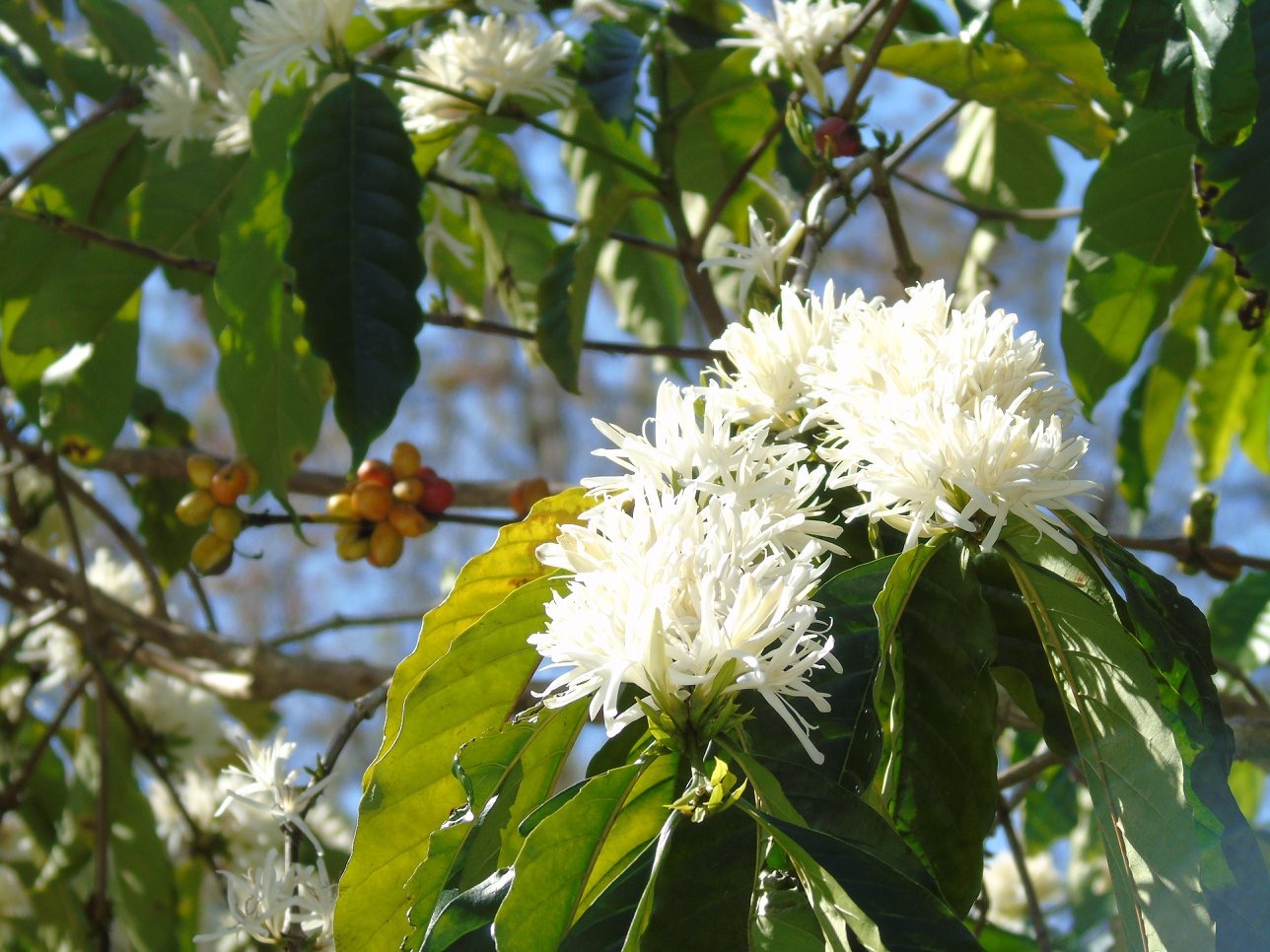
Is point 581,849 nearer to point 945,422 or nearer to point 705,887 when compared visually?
point 705,887

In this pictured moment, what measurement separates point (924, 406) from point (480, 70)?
0.66 metres

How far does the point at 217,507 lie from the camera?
1106mm

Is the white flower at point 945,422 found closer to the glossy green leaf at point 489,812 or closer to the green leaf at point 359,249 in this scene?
the glossy green leaf at point 489,812

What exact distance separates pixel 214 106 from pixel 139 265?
0.16 meters

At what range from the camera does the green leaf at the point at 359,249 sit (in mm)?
860

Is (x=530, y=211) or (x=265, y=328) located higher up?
(x=530, y=211)

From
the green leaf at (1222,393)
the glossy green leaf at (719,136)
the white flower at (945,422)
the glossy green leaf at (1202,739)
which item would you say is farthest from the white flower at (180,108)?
the green leaf at (1222,393)

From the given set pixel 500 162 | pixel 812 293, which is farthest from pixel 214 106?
pixel 812 293

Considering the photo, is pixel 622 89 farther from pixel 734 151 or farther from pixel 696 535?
pixel 696 535

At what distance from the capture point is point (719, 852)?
0.46m

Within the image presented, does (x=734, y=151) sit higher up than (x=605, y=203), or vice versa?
(x=734, y=151)

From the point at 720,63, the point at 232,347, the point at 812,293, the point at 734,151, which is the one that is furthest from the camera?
the point at 734,151

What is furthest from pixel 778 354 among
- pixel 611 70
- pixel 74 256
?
pixel 74 256

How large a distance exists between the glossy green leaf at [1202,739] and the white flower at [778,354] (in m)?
0.15
